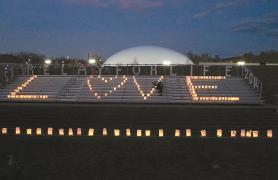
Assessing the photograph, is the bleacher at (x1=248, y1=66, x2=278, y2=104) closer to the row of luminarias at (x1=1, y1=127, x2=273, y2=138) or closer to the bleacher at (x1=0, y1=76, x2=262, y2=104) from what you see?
the bleacher at (x1=0, y1=76, x2=262, y2=104)

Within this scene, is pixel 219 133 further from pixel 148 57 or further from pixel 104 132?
pixel 148 57

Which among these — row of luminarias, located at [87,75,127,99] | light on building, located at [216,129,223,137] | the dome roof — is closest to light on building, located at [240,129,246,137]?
light on building, located at [216,129,223,137]

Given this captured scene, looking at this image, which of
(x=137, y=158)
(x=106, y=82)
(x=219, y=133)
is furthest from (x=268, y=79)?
(x=137, y=158)

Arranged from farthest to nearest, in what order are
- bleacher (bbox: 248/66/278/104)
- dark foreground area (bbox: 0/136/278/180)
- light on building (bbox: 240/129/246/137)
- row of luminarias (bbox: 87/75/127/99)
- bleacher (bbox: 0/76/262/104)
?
row of luminarias (bbox: 87/75/127/99) < bleacher (bbox: 248/66/278/104) < bleacher (bbox: 0/76/262/104) < light on building (bbox: 240/129/246/137) < dark foreground area (bbox: 0/136/278/180)

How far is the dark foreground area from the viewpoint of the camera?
10.4m

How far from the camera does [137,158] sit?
1200cm

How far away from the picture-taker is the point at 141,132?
17672 mm

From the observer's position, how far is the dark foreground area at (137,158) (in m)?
10.4

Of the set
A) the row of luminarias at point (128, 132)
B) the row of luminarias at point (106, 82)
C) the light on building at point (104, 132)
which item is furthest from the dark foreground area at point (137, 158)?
the row of luminarias at point (106, 82)

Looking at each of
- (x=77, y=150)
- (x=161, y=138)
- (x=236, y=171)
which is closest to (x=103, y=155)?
(x=77, y=150)

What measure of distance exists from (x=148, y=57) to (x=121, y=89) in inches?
943

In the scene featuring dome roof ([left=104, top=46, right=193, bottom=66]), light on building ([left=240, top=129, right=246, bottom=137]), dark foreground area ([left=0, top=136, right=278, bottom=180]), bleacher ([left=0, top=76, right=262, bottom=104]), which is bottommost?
light on building ([left=240, top=129, right=246, bottom=137])

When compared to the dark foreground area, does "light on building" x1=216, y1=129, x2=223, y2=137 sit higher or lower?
lower

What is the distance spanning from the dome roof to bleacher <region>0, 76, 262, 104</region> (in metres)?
20.1
